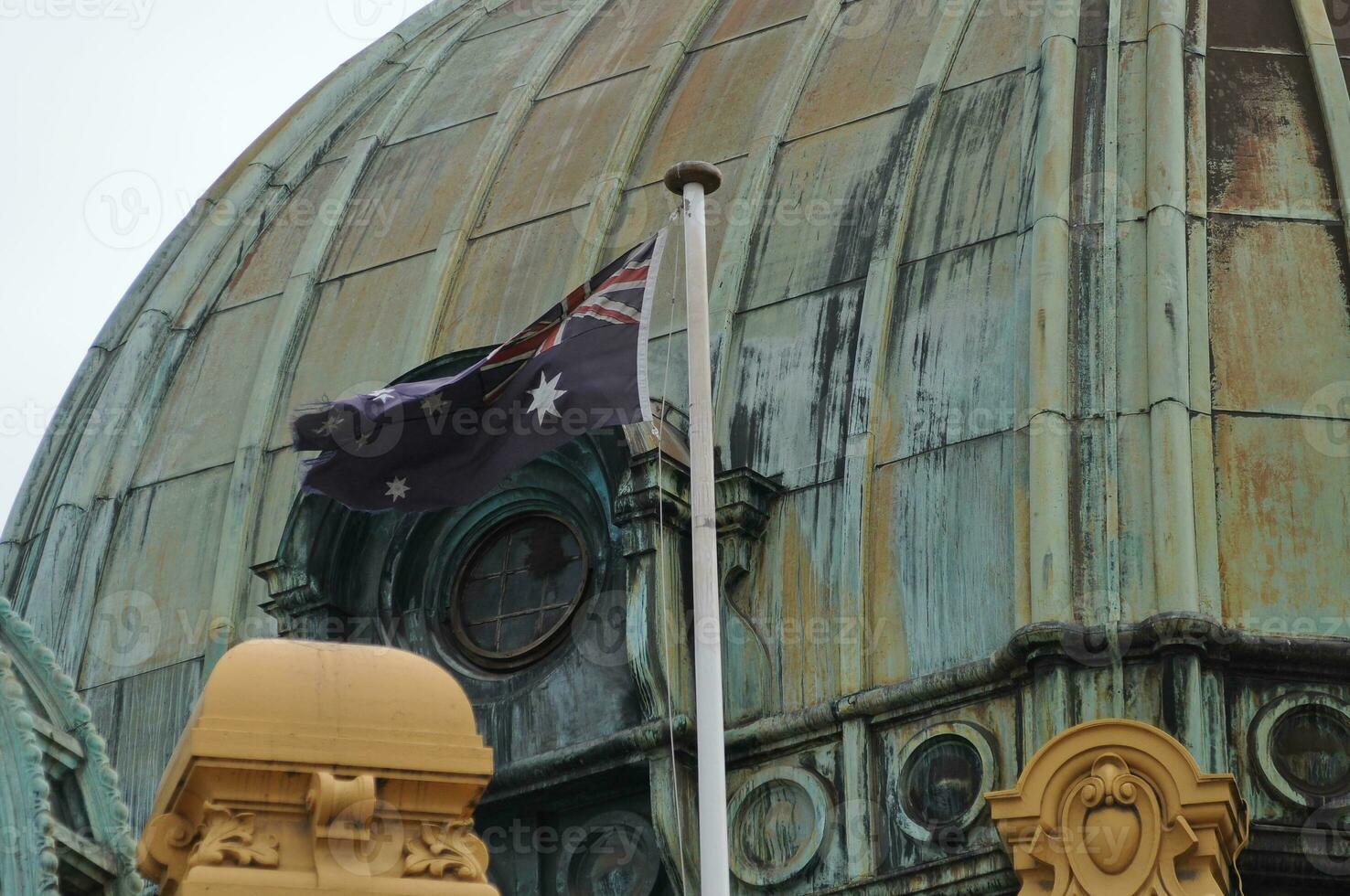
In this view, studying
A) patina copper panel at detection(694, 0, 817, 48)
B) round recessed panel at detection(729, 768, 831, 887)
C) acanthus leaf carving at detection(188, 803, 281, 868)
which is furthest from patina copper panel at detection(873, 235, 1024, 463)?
acanthus leaf carving at detection(188, 803, 281, 868)

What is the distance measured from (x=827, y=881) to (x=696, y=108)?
1060 centimetres

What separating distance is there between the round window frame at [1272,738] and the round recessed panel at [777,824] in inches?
153

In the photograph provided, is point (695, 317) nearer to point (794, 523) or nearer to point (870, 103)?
point (794, 523)

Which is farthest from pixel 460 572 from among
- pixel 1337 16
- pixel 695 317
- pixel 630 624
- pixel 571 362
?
pixel 1337 16

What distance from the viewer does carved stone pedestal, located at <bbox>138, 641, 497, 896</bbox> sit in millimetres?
17594

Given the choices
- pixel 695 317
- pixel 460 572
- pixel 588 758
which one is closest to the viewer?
pixel 695 317

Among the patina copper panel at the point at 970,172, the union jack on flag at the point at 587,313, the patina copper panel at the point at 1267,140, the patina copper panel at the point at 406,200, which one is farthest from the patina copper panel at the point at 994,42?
the union jack on flag at the point at 587,313

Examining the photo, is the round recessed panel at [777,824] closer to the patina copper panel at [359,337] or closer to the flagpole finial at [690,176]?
the flagpole finial at [690,176]

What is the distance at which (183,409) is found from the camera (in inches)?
1453

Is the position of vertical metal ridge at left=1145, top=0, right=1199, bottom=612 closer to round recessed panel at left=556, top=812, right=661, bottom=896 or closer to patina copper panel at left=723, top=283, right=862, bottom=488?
patina copper panel at left=723, top=283, right=862, bottom=488

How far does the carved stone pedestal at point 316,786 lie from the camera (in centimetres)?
1759

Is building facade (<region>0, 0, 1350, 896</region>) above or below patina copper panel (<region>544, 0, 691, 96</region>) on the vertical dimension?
below

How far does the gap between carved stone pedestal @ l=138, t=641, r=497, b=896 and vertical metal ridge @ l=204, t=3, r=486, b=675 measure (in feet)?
49.1

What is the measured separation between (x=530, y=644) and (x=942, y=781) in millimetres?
4786
